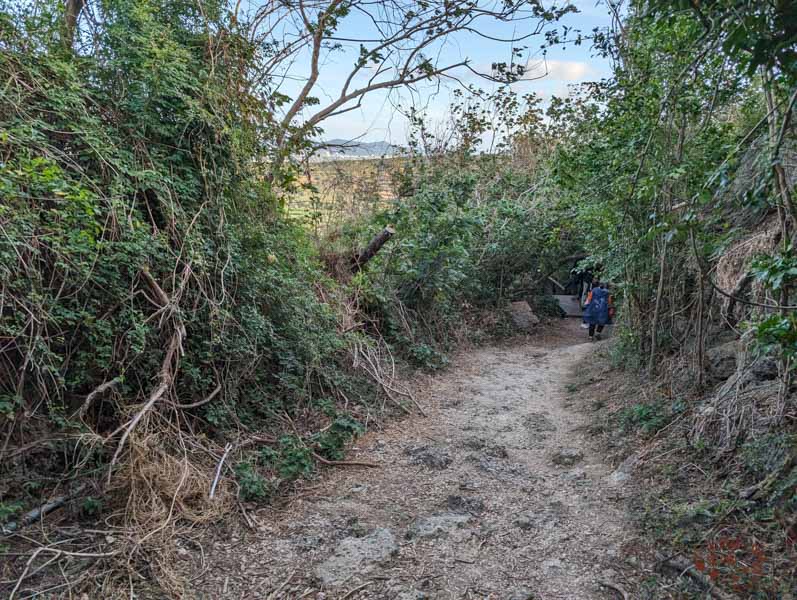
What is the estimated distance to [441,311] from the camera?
30.8ft

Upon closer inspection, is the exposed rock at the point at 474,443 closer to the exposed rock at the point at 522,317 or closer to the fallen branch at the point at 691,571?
the fallen branch at the point at 691,571

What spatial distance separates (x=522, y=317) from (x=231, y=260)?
29.5 ft

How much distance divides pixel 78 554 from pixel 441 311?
7.33m

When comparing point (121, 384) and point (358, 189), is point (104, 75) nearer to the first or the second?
point (121, 384)

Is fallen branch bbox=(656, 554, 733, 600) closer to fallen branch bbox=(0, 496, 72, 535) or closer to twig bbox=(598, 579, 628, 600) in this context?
twig bbox=(598, 579, 628, 600)

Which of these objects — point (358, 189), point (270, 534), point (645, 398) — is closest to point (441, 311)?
point (358, 189)

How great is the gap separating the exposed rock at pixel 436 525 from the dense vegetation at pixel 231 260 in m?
1.15

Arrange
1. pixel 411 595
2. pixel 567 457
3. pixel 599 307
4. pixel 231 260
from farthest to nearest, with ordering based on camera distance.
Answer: pixel 599 307, pixel 567 457, pixel 231 260, pixel 411 595

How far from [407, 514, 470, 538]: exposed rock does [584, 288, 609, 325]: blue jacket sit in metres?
8.56

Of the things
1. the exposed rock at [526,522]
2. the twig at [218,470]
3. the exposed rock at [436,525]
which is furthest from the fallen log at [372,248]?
the exposed rock at [526,522]

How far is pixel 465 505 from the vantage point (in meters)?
3.78

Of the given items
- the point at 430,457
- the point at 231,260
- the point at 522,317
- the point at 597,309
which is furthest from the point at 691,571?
the point at 522,317

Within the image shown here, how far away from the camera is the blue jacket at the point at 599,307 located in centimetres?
1106

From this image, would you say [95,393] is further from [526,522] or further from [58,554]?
[526,522]
